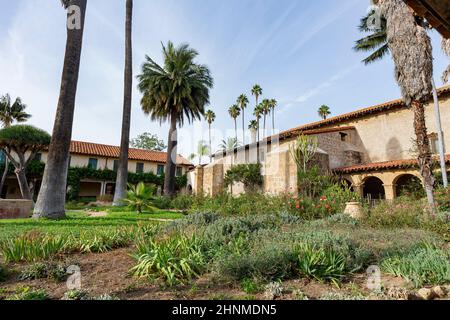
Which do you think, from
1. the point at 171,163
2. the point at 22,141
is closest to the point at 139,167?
the point at 171,163

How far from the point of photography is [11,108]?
29.5 meters

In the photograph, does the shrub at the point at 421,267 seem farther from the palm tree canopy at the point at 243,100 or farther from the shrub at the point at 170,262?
the palm tree canopy at the point at 243,100

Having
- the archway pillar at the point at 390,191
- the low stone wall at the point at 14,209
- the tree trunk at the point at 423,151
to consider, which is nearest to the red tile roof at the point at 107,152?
the low stone wall at the point at 14,209

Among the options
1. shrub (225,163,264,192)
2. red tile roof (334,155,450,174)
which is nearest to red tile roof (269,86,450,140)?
shrub (225,163,264,192)

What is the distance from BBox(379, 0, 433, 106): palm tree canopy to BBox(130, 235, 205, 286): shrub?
408 inches

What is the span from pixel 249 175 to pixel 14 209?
14.1m

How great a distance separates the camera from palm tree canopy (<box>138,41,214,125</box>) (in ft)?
73.0

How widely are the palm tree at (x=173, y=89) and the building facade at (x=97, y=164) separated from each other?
10777 millimetres

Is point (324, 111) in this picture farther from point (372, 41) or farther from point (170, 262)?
point (170, 262)

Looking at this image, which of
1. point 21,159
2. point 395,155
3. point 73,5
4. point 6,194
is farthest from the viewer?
point 6,194
